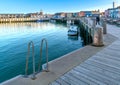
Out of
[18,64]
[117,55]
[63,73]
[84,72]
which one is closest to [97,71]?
[84,72]

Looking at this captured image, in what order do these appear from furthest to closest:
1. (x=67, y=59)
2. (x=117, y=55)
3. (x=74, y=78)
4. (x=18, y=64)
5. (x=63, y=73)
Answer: (x=18, y=64) < (x=117, y=55) < (x=67, y=59) < (x=63, y=73) < (x=74, y=78)

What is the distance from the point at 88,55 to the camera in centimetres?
712

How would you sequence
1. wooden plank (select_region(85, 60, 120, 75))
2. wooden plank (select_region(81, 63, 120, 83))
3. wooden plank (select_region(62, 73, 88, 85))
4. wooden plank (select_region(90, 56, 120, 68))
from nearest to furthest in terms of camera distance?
wooden plank (select_region(62, 73, 88, 85))
wooden plank (select_region(81, 63, 120, 83))
wooden plank (select_region(85, 60, 120, 75))
wooden plank (select_region(90, 56, 120, 68))

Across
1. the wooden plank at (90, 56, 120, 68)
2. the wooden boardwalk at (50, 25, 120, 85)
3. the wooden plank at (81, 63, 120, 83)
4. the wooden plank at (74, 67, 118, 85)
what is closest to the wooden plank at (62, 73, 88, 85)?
the wooden boardwalk at (50, 25, 120, 85)

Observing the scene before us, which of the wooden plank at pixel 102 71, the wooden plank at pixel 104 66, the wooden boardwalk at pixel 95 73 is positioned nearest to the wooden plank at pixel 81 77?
the wooden boardwalk at pixel 95 73

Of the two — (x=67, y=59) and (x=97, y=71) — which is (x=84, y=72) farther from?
(x=67, y=59)

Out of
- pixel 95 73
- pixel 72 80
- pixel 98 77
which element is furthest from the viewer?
pixel 95 73

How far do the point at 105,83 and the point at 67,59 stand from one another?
8.29ft

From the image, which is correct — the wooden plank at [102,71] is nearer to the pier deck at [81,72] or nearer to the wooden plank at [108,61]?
the pier deck at [81,72]

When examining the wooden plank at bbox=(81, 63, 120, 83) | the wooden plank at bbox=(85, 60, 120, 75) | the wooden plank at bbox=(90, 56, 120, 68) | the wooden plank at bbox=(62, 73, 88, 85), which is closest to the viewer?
the wooden plank at bbox=(62, 73, 88, 85)

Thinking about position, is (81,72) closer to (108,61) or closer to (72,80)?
(72,80)

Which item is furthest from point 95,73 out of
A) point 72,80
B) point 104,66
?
point 72,80

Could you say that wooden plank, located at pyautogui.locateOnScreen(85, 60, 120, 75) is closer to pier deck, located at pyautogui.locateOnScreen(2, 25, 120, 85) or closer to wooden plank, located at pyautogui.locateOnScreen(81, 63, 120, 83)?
pier deck, located at pyautogui.locateOnScreen(2, 25, 120, 85)

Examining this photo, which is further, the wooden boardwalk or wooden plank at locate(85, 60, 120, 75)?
wooden plank at locate(85, 60, 120, 75)
